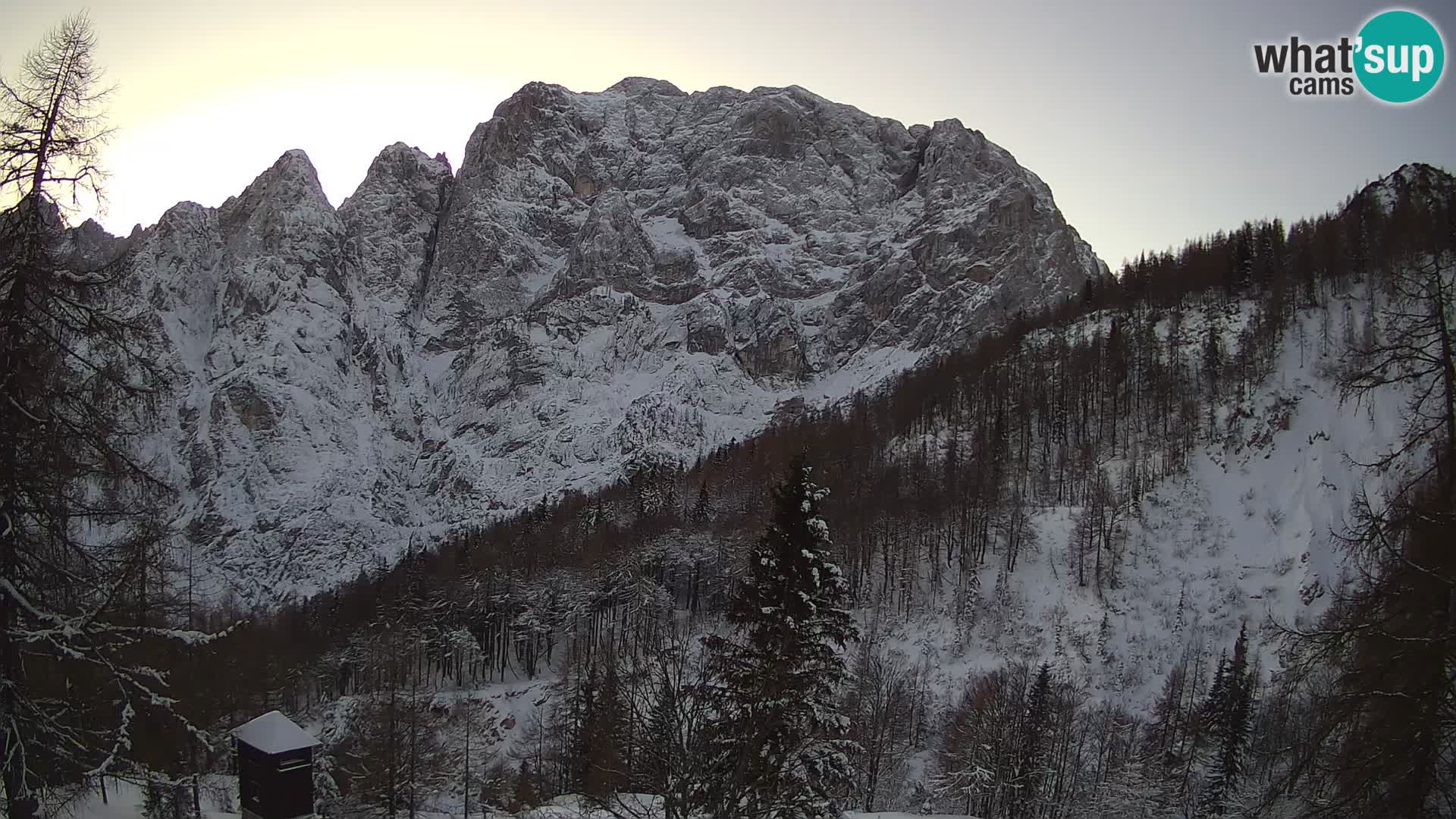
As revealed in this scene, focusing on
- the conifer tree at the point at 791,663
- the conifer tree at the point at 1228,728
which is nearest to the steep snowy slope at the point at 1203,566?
the conifer tree at the point at 1228,728

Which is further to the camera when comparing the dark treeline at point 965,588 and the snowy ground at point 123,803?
the dark treeline at point 965,588

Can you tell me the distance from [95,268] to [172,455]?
603 ft

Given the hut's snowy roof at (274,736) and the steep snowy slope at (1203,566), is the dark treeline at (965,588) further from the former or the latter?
the hut's snowy roof at (274,736)

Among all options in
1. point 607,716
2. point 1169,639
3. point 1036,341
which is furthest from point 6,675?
point 1036,341

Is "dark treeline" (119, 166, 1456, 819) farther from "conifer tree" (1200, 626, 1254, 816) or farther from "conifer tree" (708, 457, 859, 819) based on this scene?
"conifer tree" (708, 457, 859, 819)

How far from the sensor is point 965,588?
7744 centimetres

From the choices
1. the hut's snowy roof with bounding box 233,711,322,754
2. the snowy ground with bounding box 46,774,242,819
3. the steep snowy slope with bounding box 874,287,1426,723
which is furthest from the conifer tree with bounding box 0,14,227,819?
the steep snowy slope with bounding box 874,287,1426,723

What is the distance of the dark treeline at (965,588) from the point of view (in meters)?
25.1

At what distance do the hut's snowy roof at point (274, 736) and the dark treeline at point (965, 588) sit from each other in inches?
95.8

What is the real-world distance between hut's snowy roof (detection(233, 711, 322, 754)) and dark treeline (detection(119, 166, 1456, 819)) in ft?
7.98

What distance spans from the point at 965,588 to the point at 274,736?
212 ft

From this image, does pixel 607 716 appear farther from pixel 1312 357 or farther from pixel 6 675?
pixel 1312 357

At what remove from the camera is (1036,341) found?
12675 cm

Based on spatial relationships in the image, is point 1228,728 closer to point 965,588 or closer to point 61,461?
point 965,588
